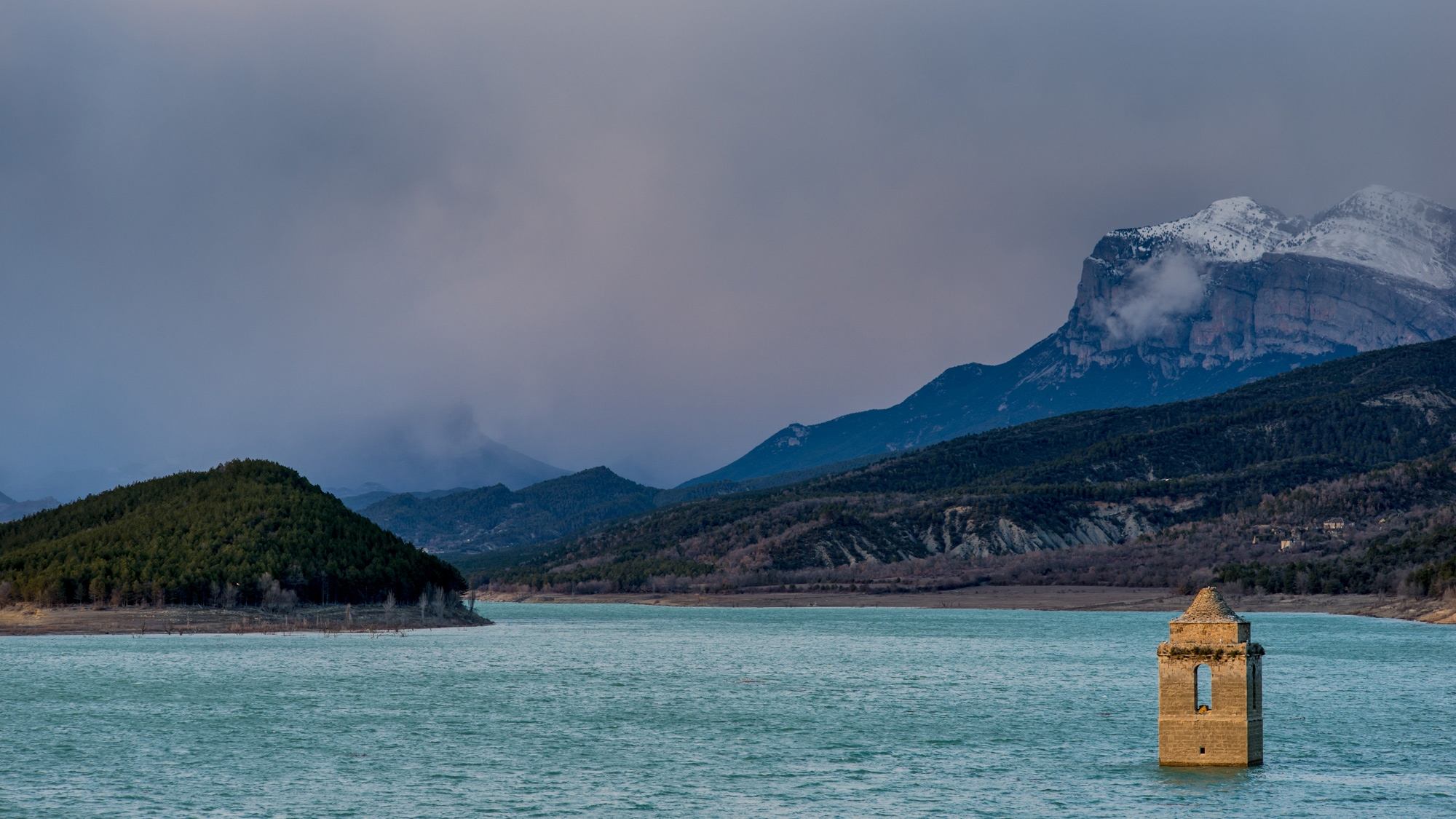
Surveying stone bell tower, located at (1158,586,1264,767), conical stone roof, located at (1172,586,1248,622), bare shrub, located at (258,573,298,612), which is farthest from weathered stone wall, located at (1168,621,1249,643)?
bare shrub, located at (258,573,298,612)

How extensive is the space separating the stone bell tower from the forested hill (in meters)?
137

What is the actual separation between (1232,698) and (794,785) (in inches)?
579

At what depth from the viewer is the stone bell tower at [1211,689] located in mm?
47719

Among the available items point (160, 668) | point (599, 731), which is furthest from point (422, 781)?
point (160, 668)

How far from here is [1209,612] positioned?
48625 mm

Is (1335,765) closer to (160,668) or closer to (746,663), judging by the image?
(746,663)

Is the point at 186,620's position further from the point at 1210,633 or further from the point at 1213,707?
the point at 1210,633

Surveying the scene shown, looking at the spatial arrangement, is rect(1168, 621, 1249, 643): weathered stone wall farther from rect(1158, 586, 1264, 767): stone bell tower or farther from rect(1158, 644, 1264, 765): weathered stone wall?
rect(1158, 644, 1264, 765): weathered stone wall

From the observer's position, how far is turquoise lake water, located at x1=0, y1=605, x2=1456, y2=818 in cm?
5209

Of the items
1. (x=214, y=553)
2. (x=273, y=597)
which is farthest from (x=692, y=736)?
(x=214, y=553)

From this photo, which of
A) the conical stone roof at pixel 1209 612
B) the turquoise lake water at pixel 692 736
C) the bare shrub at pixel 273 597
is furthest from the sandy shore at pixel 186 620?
the conical stone roof at pixel 1209 612

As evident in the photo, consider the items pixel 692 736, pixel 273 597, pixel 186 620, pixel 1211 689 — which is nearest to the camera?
pixel 1211 689

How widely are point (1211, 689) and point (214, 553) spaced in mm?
146010

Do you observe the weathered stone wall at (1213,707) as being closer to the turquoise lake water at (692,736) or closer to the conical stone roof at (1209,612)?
the conical stone roof at (1209,612)
